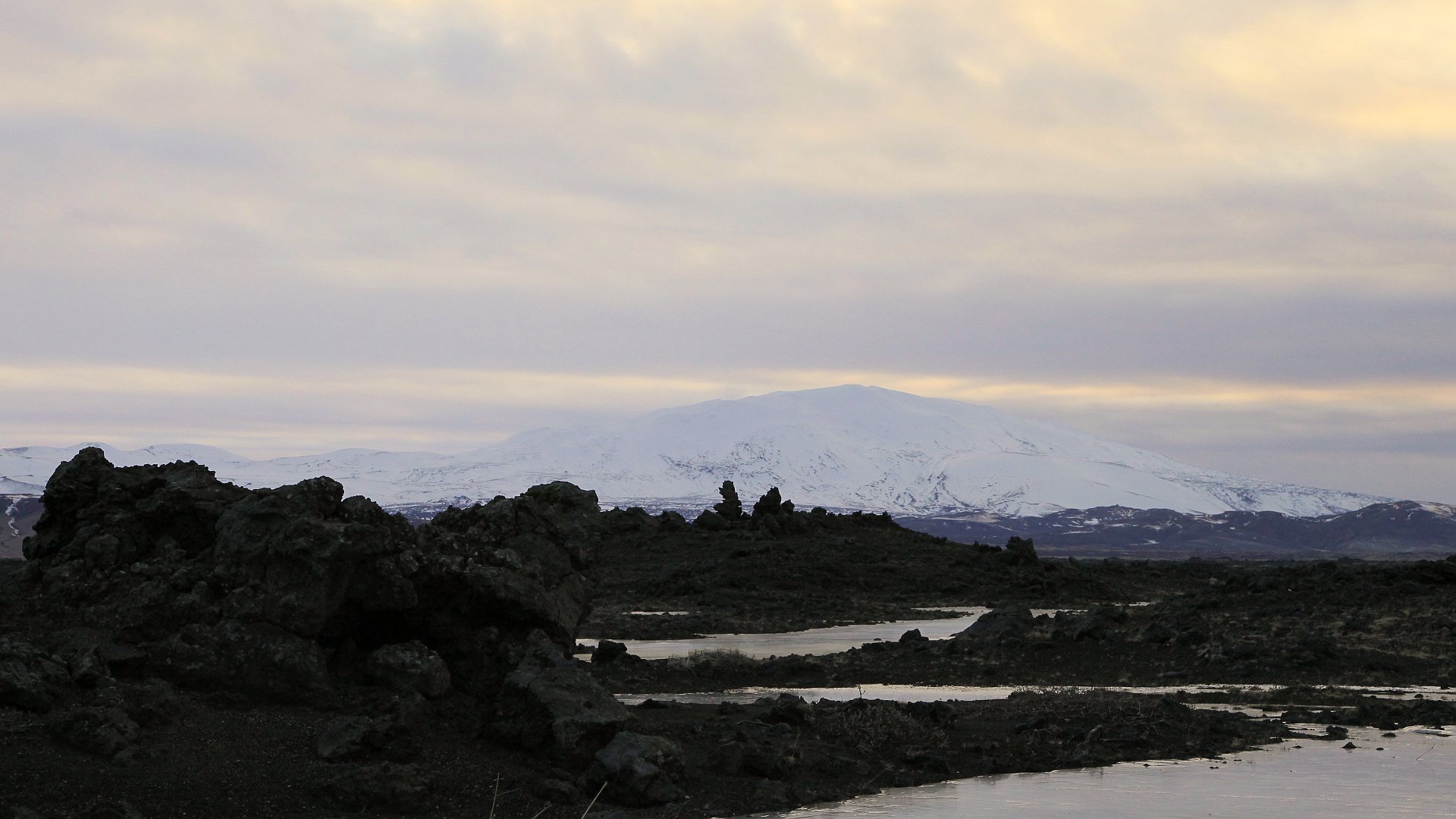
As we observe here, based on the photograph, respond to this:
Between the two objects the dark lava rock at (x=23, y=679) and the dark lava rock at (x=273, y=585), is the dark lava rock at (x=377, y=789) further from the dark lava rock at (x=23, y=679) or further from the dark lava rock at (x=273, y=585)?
the dark lava rock at (x=23, y=679)

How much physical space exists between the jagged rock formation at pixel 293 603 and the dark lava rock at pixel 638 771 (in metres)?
0.46

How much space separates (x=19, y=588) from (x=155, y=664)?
10.2 ft

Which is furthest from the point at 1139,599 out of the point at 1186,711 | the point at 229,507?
the point at 229,507

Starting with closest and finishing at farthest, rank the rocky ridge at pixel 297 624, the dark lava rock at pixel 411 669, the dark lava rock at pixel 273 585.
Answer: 1. the rocky ridge at pixel 297 624
2. the dark lava rock at pixel 273 585
3. the dark lava rock at pixel 411 669

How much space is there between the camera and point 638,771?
1698cm

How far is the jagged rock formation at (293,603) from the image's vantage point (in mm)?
17922

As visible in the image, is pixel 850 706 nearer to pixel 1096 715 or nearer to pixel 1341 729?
pixel 1096 715

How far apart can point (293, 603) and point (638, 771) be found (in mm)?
5230

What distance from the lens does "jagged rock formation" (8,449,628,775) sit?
1792 cm

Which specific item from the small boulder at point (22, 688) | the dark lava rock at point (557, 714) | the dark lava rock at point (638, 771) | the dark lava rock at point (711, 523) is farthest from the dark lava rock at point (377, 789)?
the dark lava rock at point (711, 523)

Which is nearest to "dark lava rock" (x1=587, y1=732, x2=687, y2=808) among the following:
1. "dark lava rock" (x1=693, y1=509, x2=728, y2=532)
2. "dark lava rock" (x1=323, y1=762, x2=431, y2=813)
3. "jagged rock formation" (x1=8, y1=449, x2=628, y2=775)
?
→ "jagged rock formation" (x1=8, y1=449, x2=628, y2=775)

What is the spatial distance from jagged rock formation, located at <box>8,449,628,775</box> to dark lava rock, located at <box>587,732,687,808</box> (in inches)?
18.2

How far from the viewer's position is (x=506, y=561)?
20750 millimetres

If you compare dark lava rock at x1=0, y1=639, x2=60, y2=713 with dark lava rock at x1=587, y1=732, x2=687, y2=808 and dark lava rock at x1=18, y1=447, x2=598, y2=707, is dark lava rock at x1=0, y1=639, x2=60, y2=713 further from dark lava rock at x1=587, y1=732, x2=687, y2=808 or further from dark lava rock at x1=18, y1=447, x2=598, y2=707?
dark lava rock at x1=587, y1=732, x2=687, y2=808
